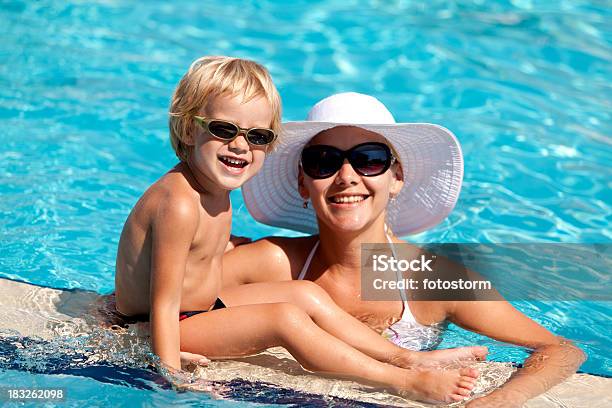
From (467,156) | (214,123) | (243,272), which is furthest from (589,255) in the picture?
(214,123)

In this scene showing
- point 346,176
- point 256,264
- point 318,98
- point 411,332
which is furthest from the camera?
point 318,98

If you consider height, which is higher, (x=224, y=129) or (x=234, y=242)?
(x=224, y=129)

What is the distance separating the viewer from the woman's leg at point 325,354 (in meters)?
3.86

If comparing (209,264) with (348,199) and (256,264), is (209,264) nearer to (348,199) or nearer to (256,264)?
(256,264)

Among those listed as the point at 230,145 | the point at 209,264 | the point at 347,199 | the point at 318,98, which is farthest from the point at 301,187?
the point at 318,98

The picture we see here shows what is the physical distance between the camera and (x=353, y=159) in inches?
174

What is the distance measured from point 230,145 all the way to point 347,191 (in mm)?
727

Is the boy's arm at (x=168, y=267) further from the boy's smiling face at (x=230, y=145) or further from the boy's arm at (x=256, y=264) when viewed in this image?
the boy's arm at (x=256, y=264)

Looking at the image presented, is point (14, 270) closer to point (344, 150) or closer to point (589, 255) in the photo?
point (344, 150)

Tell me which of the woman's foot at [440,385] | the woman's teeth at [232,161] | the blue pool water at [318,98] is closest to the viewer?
the woman's foot at [440,385]

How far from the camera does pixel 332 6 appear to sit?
10.7 m

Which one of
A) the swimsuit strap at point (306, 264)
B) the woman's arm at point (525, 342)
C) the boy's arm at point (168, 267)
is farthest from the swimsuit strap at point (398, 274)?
the boy's arm at point (168, 267)

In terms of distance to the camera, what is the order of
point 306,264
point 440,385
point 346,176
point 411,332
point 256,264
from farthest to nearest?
point 306,264 → point 256,264 → point 411,332 → point 346,176 → point 440,385

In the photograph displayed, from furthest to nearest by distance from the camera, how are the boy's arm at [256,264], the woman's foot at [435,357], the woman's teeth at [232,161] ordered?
the boy's arm at [256,264] → the woman's foot at [435,357] → the woman's teeth at [232,161]
